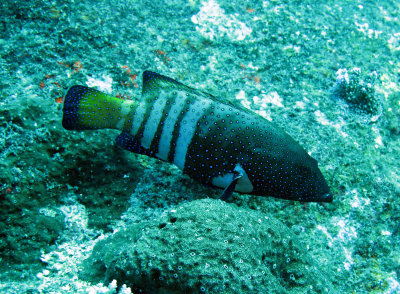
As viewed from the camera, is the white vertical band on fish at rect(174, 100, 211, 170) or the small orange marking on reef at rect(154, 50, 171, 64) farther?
the small orange marking on reef at rect(154, 50, 171, 64)

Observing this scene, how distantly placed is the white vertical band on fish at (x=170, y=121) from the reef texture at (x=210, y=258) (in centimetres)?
94

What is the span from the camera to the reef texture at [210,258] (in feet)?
6.74

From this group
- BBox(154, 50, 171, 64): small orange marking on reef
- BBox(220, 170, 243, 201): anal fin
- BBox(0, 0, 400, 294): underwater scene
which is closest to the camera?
BBox(0, 0, 400, 294): underwater scene

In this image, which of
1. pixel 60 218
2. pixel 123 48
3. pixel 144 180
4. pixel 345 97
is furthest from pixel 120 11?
pixel 345 97

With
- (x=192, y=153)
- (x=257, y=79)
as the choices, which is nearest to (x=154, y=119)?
(x=192, y=153)

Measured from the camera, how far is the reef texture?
2.05 metres

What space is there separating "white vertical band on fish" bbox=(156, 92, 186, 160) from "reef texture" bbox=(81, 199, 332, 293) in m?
0.94

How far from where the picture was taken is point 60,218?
9.98 ft

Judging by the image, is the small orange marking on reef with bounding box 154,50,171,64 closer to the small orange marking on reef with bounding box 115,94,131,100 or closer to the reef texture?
the small orange marking on reef with bounding box 115,94,131,100

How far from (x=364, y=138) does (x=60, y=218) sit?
13.4 feet

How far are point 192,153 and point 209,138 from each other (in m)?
0.25

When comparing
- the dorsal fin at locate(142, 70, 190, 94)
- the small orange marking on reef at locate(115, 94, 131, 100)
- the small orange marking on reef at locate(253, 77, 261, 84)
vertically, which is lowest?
the small orange marking on reef at locate(115, 94, 131, 100)

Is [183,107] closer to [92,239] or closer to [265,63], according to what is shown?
[92,239]

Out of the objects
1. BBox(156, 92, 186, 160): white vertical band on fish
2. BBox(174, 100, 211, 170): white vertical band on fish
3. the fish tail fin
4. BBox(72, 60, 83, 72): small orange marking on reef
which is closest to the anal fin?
BBox(174, 100, 211, 170): white vertical band on fish
